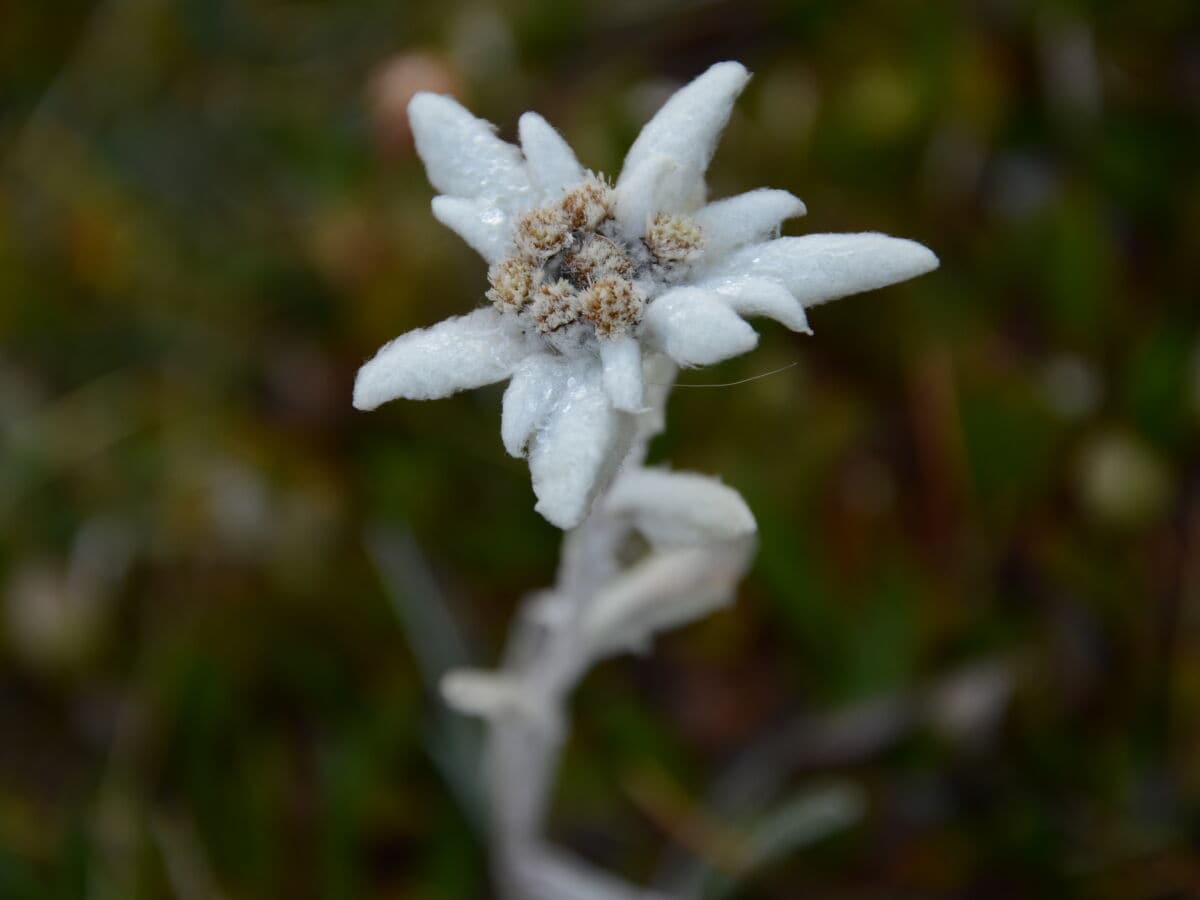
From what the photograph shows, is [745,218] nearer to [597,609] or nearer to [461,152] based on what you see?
[461,152]

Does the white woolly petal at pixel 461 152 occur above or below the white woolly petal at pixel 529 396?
above

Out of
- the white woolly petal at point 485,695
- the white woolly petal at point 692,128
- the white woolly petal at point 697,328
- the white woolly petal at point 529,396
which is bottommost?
the white woolly petal at point 485,695

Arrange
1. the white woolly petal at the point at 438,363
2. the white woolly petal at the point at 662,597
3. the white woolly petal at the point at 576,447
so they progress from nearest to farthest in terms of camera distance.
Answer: the white woolly petal at the point at 576,447 < the white woolly petal at the point at 438,363 < the white woolly petal at the point at 662,597

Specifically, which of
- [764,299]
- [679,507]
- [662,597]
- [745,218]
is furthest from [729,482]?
[764,299]

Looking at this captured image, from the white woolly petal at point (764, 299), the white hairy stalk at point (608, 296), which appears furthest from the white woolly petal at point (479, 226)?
the white woolly petal at point (764, 299)

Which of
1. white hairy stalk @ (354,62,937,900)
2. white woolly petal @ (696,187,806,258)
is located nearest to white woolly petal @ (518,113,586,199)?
white hairy stalk @ (354,62,937,900)

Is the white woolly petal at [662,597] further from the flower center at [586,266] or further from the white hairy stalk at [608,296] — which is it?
the flower center at [586,266]
